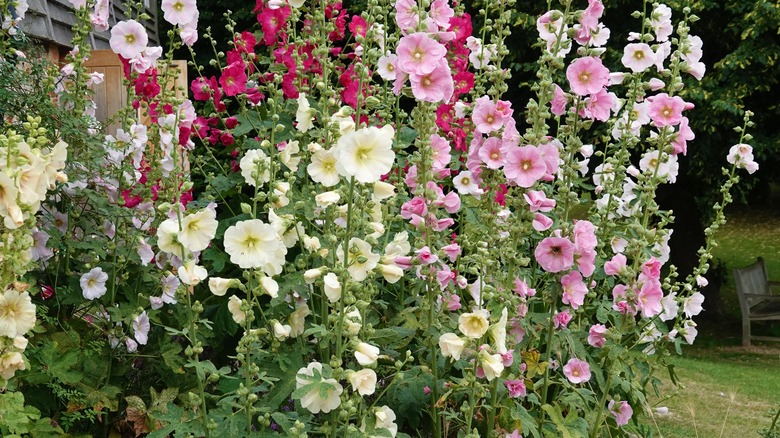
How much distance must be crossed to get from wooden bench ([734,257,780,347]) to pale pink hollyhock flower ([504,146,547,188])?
8.86 metres

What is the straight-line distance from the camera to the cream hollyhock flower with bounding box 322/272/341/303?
2.18 metres

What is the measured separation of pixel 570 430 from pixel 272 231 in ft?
4.08

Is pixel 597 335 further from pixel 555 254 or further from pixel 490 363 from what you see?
pixel 490 363

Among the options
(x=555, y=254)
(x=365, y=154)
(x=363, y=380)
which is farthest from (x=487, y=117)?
(x=363, y=380)

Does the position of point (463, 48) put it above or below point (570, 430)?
above

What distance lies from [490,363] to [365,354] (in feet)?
1.31

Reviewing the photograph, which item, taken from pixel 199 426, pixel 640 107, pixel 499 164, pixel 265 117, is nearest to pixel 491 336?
pixel 499 164

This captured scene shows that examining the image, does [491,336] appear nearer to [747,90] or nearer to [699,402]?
[699,402]

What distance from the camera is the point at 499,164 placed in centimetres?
270

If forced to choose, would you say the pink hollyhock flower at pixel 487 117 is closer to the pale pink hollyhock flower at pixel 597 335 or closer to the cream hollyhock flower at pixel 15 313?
the pale pink hollyhock flower at pixel 597 335

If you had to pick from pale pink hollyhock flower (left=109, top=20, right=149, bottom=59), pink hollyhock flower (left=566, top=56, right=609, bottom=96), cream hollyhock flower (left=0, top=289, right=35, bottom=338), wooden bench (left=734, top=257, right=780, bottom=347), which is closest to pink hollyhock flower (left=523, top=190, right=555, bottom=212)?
pink hollyhock flower (left=566, top=56, right=609, bottom=96)

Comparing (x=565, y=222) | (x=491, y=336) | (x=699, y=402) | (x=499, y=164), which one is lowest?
(x=699, y=402)

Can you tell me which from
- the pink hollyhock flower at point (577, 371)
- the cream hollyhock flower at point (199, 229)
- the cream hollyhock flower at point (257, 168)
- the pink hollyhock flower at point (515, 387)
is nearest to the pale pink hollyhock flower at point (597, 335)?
the pink hollyhock flower at point (577, 371)

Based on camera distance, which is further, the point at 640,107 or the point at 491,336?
the point at 640,107
